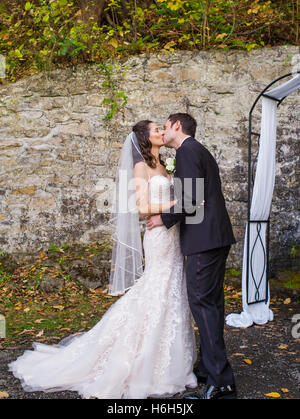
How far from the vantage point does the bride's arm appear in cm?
333

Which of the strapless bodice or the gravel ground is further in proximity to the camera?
the strapless bodice

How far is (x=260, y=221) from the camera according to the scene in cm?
527

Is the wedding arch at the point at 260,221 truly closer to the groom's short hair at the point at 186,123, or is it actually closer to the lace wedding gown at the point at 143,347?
the lace wedding gown at the point at 143,347

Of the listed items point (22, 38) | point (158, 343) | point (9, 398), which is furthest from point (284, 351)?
point (22, 38)

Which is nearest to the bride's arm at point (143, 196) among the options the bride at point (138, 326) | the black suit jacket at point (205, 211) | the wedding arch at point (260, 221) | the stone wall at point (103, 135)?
the bride at point (138, 326)

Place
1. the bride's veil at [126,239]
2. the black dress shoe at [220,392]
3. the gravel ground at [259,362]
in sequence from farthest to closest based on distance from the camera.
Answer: the bride's veil at [126,239] < the gravel ground at [259,362] < the black dress shoe at [220,392]

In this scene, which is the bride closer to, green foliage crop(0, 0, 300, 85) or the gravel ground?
the gravel ground

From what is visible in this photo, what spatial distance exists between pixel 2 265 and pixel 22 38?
154 inches

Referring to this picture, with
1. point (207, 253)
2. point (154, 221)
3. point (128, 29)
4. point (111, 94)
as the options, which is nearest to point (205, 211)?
point (207, 253)

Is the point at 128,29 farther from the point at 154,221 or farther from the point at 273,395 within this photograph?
the point at 273,395

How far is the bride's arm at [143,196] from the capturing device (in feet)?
10.9

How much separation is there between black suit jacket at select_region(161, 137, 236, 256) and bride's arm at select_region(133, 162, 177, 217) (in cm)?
15

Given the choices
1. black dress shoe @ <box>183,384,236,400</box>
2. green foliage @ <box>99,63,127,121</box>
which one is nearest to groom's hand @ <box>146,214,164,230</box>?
black dress shoe @ <box>183,384,236,400</box>

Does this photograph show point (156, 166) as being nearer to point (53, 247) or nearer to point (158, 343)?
point (158, 343)
